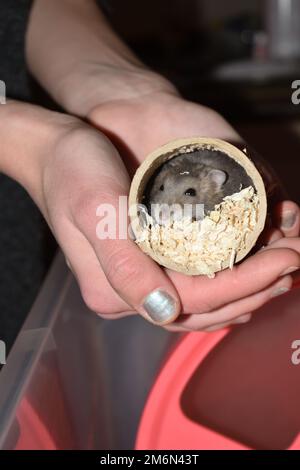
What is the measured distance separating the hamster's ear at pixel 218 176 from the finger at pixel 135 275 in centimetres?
15

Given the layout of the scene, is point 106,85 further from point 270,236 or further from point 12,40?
point 270,236

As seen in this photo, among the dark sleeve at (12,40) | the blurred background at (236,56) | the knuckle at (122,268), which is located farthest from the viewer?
the blurred background at (236,56)

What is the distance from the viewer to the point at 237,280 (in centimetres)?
72

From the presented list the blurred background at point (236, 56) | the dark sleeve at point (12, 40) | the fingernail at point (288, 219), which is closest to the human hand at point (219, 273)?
the fingernail at point (288, 219)

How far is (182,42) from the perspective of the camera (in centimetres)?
221

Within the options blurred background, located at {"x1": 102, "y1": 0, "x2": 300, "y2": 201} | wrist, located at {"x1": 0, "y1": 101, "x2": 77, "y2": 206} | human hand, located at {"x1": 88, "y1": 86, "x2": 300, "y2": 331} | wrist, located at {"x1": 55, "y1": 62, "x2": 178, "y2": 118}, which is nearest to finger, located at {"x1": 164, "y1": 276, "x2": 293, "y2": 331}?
human hand, located at {"x1": 88, "y1": 86, "x2": 300, "y2": 331}

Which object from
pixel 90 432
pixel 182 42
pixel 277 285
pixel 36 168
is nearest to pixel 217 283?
pixel 277 285

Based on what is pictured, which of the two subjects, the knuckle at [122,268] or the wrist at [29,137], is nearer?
the knuckle at [122,268]

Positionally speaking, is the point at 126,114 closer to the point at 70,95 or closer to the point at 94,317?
the point at 70,95

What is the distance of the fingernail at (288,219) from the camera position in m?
0.86

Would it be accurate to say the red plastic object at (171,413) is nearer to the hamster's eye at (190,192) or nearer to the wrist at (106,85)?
the hamster's eye at (190,192)

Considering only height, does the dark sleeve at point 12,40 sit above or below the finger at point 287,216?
above

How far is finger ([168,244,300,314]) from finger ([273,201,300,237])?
13 centimetres

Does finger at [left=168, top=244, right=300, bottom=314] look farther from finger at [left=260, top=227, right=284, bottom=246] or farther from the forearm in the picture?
the forearm
